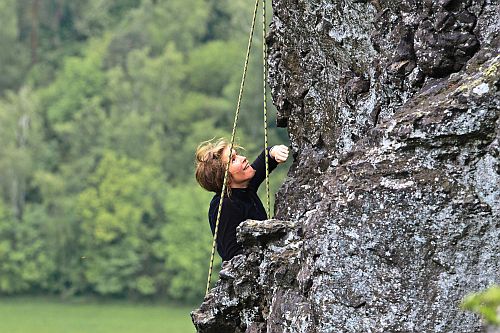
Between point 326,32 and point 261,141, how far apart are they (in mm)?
56995

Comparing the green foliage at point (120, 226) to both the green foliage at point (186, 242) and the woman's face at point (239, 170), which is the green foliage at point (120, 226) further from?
the woman's face at point (239, 170)

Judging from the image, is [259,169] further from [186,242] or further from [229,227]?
[186,242]

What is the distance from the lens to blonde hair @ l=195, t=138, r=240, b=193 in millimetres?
7391

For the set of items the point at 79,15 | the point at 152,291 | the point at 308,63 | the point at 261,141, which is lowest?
the point at 152,291

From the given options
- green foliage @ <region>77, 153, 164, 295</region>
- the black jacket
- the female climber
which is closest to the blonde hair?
the female climber

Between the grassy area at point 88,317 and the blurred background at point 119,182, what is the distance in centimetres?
10

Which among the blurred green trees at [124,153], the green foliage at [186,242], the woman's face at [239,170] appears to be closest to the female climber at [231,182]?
the woman's face at [239,170]

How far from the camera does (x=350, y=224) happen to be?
5.84 metres

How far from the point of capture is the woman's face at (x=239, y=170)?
24.5 ft

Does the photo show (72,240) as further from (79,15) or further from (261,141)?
(79,15)

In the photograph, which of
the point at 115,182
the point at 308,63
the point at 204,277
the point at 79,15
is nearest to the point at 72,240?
the point at 115,182

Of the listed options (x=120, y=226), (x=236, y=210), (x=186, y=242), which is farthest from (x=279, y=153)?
(x=120, y=226)

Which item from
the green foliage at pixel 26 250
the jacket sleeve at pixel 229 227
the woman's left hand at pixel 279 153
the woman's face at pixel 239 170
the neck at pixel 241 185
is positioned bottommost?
the green foliage at pixel 26 250

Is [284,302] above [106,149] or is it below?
below
